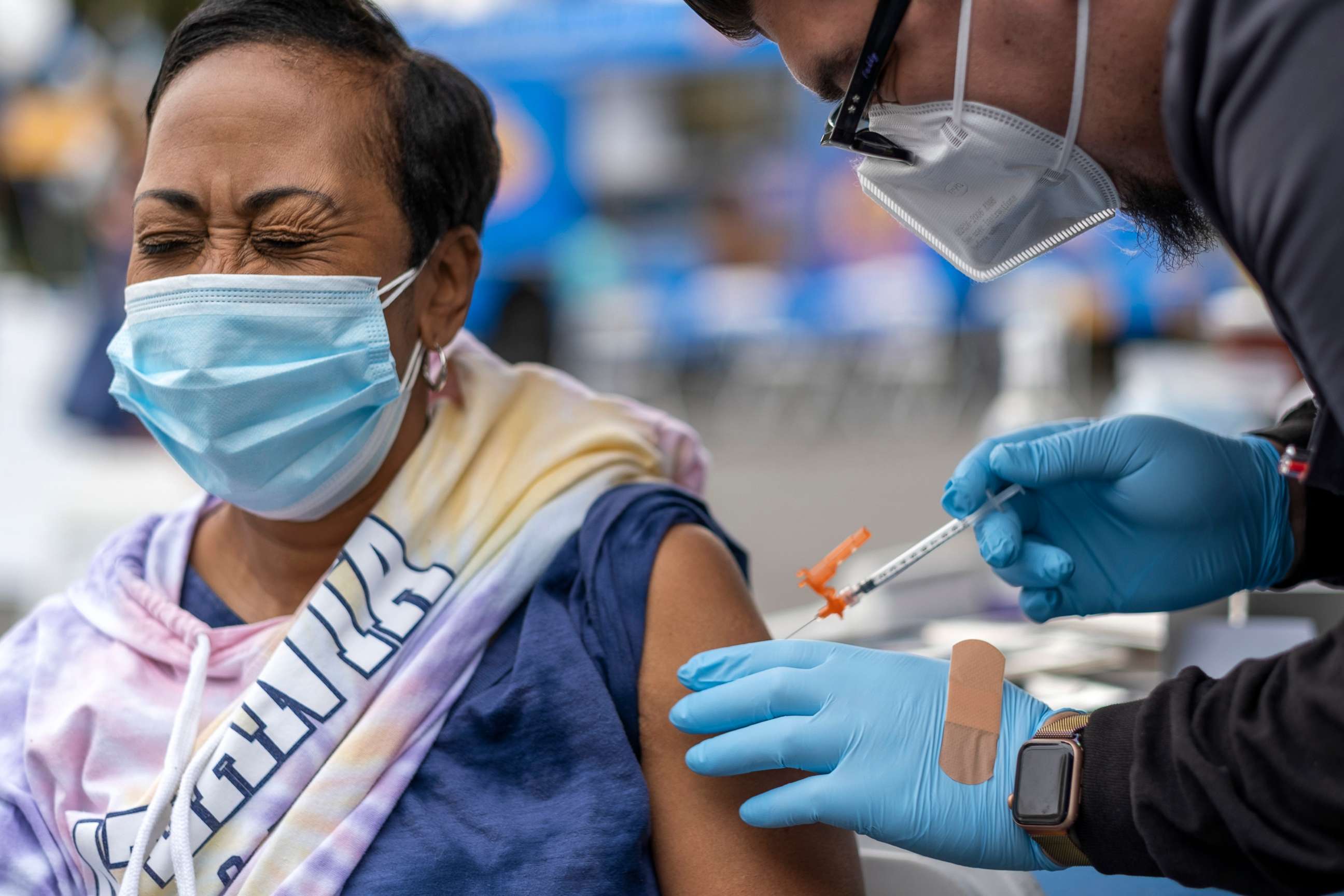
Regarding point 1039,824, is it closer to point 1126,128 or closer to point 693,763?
point 693,763

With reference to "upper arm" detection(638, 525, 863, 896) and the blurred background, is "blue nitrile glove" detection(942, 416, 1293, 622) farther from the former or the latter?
the blurred background

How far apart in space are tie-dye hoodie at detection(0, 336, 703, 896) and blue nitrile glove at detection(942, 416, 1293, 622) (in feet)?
1.98

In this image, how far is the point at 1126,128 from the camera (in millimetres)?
1439

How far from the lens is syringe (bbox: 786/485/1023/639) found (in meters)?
1.80

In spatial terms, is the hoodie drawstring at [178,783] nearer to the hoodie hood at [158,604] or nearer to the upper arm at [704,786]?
the hoodie hood at [158,604]

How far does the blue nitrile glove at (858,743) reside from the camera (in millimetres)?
1458

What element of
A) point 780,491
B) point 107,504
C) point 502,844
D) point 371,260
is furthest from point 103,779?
point 780,491

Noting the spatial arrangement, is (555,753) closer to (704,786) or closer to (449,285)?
(704,786)

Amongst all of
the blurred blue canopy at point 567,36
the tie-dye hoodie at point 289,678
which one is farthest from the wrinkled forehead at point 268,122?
the blurred blue canopy at point 567,36

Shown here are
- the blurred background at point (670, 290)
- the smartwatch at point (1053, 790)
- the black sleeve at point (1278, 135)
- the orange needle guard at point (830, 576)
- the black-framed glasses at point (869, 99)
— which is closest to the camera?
the black sleeve at point (1278, 135)

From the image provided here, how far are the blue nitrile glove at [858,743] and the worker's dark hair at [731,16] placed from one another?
82cm

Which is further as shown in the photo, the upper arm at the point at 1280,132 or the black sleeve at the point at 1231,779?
the black sleeve at the point at 1231,779

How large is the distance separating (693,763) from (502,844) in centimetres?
28

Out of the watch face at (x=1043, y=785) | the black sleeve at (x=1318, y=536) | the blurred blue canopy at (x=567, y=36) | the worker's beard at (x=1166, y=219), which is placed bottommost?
the blurred blue canopy at (x=567, y=36)
